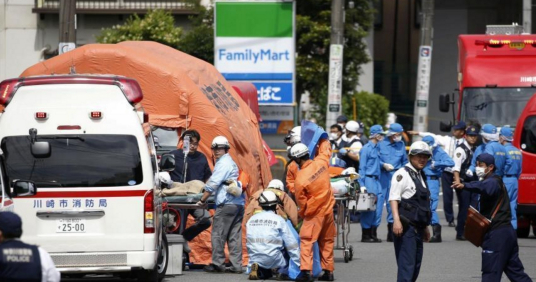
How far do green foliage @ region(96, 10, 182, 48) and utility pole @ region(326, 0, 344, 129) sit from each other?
38.2 feet

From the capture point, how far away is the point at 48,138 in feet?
42.0

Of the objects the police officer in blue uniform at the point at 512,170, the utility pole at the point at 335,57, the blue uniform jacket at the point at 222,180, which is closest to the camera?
the blue uniform jacket at the point at 222,180

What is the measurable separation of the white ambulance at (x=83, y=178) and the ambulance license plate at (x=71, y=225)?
1 centimetres

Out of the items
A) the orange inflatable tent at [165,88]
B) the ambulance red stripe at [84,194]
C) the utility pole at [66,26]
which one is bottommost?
the ambulance red stripe at [84,194]

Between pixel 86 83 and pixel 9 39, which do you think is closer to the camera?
pixel 86 83

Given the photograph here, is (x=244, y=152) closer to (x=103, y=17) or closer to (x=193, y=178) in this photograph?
(x=193, y=178)

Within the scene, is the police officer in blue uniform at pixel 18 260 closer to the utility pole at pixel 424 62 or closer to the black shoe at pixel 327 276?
the black shoe at pixel 327 276

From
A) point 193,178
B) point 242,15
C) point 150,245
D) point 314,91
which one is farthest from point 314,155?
point 314,91

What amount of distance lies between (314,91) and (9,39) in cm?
A: 1039

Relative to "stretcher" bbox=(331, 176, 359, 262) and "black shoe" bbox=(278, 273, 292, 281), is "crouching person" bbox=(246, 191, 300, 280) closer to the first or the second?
→ "black shoe" bbox=(278, 273, 292, 281)

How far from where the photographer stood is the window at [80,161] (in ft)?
41.9

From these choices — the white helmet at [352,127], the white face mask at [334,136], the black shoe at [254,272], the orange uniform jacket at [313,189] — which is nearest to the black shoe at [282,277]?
the black shoe at [254,272]

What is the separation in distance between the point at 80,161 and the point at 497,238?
4.34 metres

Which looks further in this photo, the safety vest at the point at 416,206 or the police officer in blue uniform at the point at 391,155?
the police officer in blue uniform at the point at 391,155
